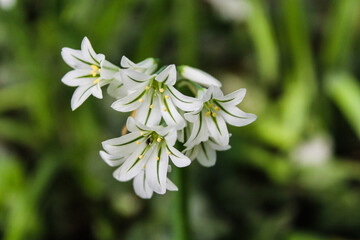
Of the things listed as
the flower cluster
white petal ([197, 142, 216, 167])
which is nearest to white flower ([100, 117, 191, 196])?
the flower cluster

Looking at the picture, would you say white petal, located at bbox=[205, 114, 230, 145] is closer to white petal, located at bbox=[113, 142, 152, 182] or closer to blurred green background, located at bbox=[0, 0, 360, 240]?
white petal, located at bbox=[113, 142, 152, 182]

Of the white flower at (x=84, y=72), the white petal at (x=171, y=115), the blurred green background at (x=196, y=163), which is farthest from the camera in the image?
the blurred green background at (x=196, y=163)

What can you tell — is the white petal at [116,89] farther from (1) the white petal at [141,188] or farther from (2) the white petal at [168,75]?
(1) the white petal at [141,188]

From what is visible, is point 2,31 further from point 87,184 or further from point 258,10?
point 258,10

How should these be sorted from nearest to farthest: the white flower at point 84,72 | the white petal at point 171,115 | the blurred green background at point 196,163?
the white petal at point 171,115
the white flower at point 84,72
the blurred green background at point 196,163

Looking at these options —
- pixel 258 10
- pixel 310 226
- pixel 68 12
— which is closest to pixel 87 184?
pixel 68 12

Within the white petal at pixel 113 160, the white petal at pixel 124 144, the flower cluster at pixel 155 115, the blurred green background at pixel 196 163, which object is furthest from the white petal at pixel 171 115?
the blurred green background at pixel 196 163
